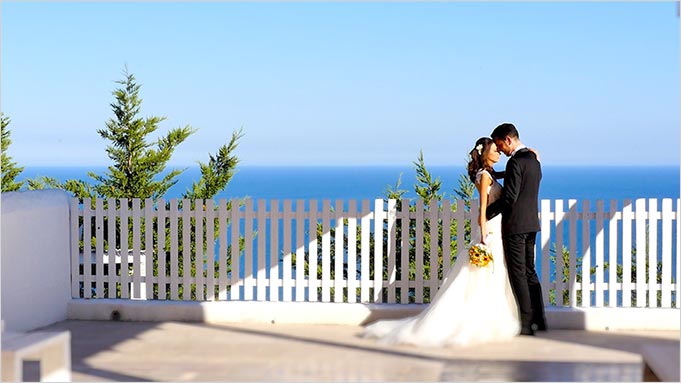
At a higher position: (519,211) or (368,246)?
(519,211)

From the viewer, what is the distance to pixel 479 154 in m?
9.25

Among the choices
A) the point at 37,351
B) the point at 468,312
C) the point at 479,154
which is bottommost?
the point at 468,312

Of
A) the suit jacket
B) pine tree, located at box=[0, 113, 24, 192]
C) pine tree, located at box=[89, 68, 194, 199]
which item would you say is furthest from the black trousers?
pine tree, located at box=[89, 68, 194, 199]

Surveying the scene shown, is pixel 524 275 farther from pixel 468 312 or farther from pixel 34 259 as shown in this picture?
pixel 34 259

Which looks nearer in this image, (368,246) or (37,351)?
(37,351)

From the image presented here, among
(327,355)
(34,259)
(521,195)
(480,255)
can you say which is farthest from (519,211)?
(34,259)

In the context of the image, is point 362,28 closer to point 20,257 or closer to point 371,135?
point 371,135

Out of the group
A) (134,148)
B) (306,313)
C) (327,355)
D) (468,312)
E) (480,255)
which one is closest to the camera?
A: (327,355)

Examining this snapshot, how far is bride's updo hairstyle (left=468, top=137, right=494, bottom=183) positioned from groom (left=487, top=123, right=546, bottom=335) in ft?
0.28

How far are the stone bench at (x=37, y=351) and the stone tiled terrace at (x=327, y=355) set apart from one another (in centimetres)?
139

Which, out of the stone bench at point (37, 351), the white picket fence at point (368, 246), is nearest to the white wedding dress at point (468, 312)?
the white picket fence at point (368, 246)

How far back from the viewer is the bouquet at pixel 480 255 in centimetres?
902

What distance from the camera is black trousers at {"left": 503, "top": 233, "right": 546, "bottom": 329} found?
30.0ft

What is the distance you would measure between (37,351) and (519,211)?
4.81 metres
